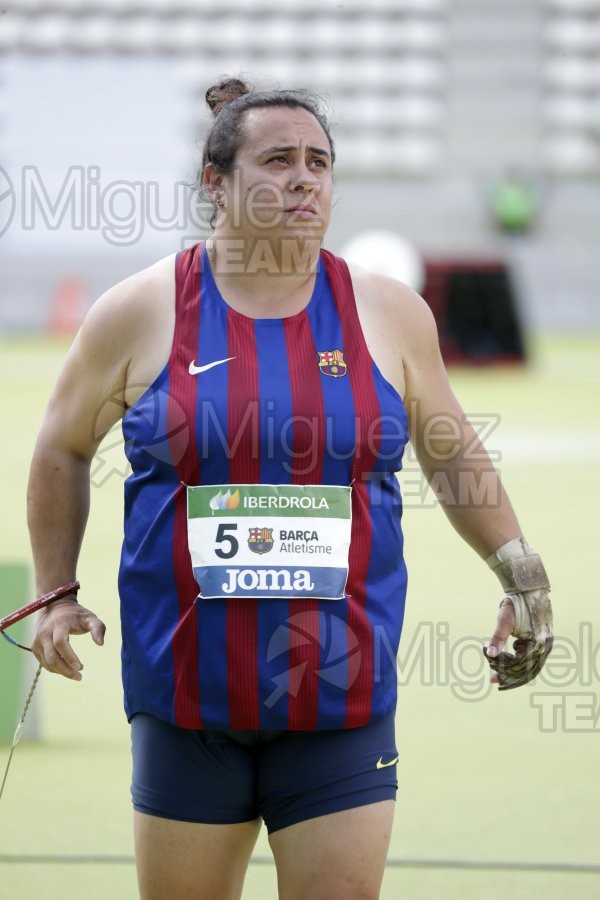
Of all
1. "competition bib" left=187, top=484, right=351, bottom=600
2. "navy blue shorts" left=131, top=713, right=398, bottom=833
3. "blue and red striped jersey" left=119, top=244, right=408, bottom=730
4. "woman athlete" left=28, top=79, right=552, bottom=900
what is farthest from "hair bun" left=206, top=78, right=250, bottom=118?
"navy blue shorts" left=131, top=713, right=398, bottom=833

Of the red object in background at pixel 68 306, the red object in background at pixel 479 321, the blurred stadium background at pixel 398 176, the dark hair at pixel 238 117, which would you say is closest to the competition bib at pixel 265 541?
the dark hair at pixel 238 117

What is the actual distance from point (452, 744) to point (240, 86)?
9.85 feet

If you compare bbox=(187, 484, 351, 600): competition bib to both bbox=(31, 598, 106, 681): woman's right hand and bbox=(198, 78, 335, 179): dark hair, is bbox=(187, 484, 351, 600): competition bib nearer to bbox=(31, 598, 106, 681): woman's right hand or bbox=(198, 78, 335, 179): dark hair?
bbox=(31, 598, 106, 681): woman's right hand

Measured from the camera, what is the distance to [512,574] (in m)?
2.73

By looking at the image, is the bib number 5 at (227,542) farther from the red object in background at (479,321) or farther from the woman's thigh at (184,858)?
the red object in background at (479,321)

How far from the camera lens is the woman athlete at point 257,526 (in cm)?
243

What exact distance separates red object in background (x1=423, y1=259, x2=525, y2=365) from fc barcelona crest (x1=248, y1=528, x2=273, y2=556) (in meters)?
18.6

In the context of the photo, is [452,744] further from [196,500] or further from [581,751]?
[196,500]

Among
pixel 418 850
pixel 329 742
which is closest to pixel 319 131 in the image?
pixel 329 742

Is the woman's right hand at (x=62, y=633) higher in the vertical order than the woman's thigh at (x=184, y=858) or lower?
higher

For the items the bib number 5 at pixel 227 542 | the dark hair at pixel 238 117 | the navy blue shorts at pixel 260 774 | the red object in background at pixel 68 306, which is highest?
the red object in background at pixel 68 306

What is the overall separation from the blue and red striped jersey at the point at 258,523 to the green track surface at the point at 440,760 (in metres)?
1.52

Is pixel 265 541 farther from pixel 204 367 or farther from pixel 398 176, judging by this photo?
pixel 398 176

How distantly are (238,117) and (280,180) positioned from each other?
17cm
